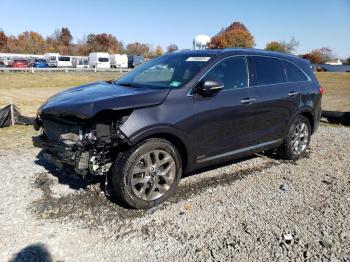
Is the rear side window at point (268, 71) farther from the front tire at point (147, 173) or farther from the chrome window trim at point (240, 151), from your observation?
the front tire at point (147, 173)

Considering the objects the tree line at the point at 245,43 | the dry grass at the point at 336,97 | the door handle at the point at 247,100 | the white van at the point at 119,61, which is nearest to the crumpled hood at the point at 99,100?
the door handle at the point at 247,100

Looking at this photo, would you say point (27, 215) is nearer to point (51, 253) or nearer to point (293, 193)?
point (51, 253)

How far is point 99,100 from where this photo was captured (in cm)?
407

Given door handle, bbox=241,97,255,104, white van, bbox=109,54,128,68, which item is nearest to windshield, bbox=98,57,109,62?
white van, bbox=109,54,128,68

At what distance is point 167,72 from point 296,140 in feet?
9.06

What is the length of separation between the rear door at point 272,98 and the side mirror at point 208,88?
96 centimetres

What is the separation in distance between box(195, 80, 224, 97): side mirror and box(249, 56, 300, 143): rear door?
0.96 meters

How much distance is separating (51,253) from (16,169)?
2.75 metres

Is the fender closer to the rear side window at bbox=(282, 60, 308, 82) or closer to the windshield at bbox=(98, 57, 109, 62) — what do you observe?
the rear side window at bbox=(282, 60, 308, 82)

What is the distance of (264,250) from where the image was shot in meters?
3.45

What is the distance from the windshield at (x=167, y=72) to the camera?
4.77 meters

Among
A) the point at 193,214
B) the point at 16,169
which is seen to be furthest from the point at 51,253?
the point at 16,169

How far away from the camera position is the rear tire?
6188 millimetres

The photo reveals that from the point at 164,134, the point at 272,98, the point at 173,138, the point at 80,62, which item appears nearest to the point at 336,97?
the point at 272,98
